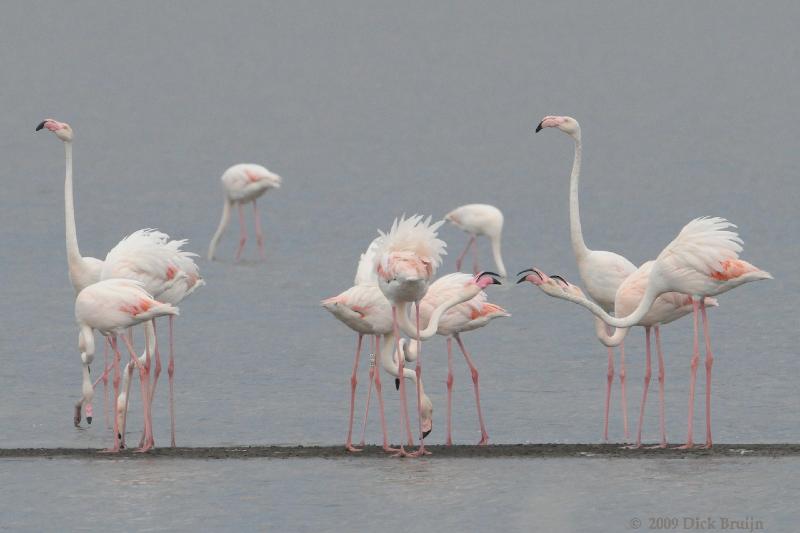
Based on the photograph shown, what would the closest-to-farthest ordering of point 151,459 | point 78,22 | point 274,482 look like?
point 274,482, point 151,459, point 78,22

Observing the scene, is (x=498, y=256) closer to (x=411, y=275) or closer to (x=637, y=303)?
(x=637, y=303)

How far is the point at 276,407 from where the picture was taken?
48.2ft

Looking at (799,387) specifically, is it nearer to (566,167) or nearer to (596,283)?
(596,283)

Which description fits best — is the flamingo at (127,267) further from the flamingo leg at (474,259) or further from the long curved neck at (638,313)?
the flamingo leg at (474,259)

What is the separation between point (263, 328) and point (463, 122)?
3190cm

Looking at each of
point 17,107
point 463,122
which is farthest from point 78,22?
point 463,122

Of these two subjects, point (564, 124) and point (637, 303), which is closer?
point (637, 303)

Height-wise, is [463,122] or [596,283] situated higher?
[463,122]

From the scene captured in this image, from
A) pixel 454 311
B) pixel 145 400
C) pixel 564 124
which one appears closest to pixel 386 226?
Result: pixel 564 124

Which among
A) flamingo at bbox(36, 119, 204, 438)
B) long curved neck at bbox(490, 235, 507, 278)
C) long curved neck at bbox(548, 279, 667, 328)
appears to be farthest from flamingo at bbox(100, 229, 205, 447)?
long curved neck at bbox(490, 235, 507, 278)

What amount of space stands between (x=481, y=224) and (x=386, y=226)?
3.50 metres

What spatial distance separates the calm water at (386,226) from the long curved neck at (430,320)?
3.49 feet

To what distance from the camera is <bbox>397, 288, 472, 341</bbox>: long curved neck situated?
13.2 m

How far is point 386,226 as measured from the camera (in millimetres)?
27141
